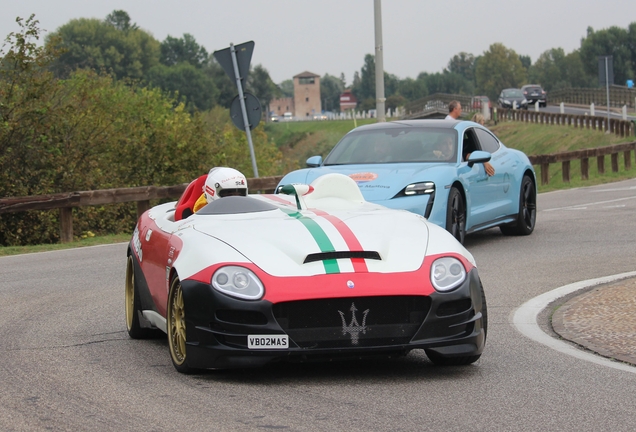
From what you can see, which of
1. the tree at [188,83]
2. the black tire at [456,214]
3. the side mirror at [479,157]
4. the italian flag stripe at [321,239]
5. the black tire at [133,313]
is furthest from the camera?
the tree at [188,83]

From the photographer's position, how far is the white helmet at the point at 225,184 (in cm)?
812

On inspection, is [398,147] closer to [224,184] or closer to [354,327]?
[224,184]

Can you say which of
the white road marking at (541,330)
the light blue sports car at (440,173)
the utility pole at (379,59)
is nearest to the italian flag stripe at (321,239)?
the white road marking at (541,330)

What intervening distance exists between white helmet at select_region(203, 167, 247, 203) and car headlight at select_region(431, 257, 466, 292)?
2.11 m

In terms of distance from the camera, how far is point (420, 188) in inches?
494

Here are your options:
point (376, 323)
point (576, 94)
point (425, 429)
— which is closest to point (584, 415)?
point (425, 429)

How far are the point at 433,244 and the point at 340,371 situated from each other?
899 millimetres

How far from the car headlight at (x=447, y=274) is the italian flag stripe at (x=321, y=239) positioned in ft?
1.80

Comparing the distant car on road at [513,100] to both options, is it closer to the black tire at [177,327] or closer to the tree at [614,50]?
the black tire at [177,327]

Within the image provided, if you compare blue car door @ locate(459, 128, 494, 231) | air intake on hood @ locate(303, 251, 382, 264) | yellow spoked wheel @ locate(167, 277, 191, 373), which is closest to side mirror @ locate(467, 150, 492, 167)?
blue car door @ locate(459, 128, 494, 231)

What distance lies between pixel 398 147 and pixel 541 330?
604cm

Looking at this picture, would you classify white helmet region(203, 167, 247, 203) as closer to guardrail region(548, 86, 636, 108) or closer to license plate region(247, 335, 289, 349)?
license plate region(247, 335, 289, 349)

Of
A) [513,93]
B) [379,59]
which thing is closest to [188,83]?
[513,93]

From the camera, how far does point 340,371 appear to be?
21.6 ft
